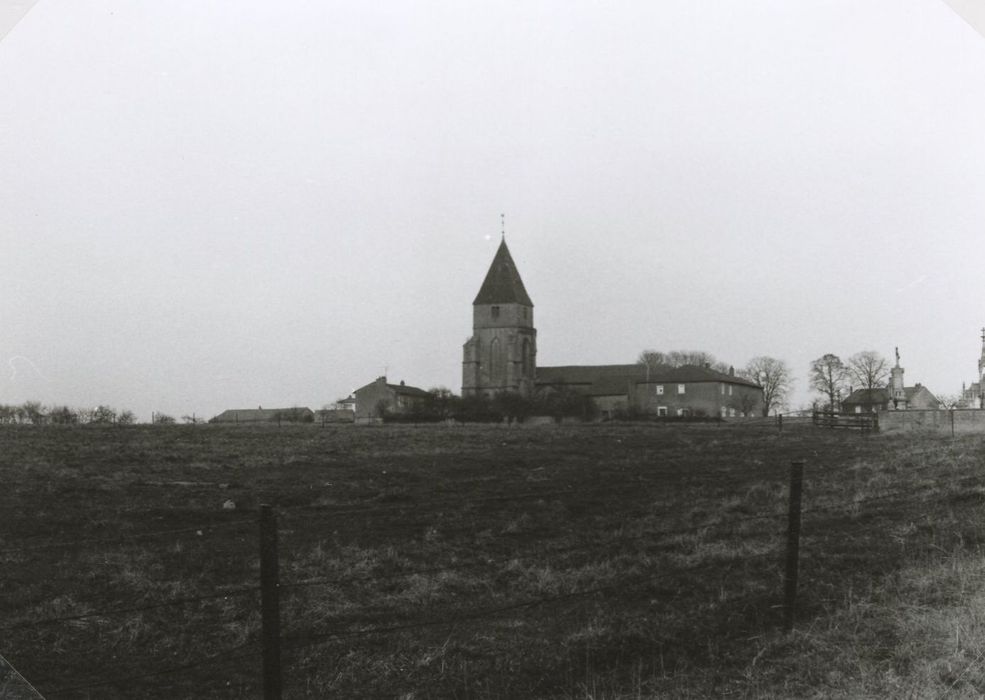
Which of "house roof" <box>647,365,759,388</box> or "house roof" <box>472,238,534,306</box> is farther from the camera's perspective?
"house roof" <box>647,365,759,388</box>

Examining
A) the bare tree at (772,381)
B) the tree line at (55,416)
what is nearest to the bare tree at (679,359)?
the bare tree at (772,381)

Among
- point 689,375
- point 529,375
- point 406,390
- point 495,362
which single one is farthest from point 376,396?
point 689,375

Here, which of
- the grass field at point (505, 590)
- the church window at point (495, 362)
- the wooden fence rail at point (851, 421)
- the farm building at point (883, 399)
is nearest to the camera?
the grass field at point (505, 590)

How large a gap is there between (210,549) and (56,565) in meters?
1.86

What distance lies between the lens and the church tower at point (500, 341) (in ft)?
294

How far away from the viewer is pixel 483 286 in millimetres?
93062

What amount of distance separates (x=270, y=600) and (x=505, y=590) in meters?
4.69

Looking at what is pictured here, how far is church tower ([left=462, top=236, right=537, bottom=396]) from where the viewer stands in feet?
294

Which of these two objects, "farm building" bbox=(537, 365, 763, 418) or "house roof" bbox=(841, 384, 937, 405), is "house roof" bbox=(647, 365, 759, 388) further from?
"house roof" bbox=(841, 384, 937, 405)

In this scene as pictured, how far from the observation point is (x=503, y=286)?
91.9 meters

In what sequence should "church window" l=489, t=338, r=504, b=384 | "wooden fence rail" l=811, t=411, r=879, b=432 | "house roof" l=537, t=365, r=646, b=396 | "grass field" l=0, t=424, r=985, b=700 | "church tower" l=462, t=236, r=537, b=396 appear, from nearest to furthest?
"grass field" l=0, t=424, r=985, b=700 < "wooden fence rail" l=811, t=411, r=879, b=432 < "church tower" l=462, t=236, r=537, b=396 < "church window" l=489, t=338, r=504, b=384 < "house roof" l=537, t=365, r=646, b=396

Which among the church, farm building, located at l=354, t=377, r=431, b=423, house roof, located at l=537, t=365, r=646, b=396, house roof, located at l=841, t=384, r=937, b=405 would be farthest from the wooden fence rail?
farm building, located at l=354, t=377, r=431, b=423

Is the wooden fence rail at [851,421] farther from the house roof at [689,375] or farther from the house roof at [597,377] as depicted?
the house roof at [597,377]

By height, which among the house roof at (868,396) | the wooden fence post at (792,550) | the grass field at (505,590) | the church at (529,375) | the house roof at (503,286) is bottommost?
the grass field at (505,590)
